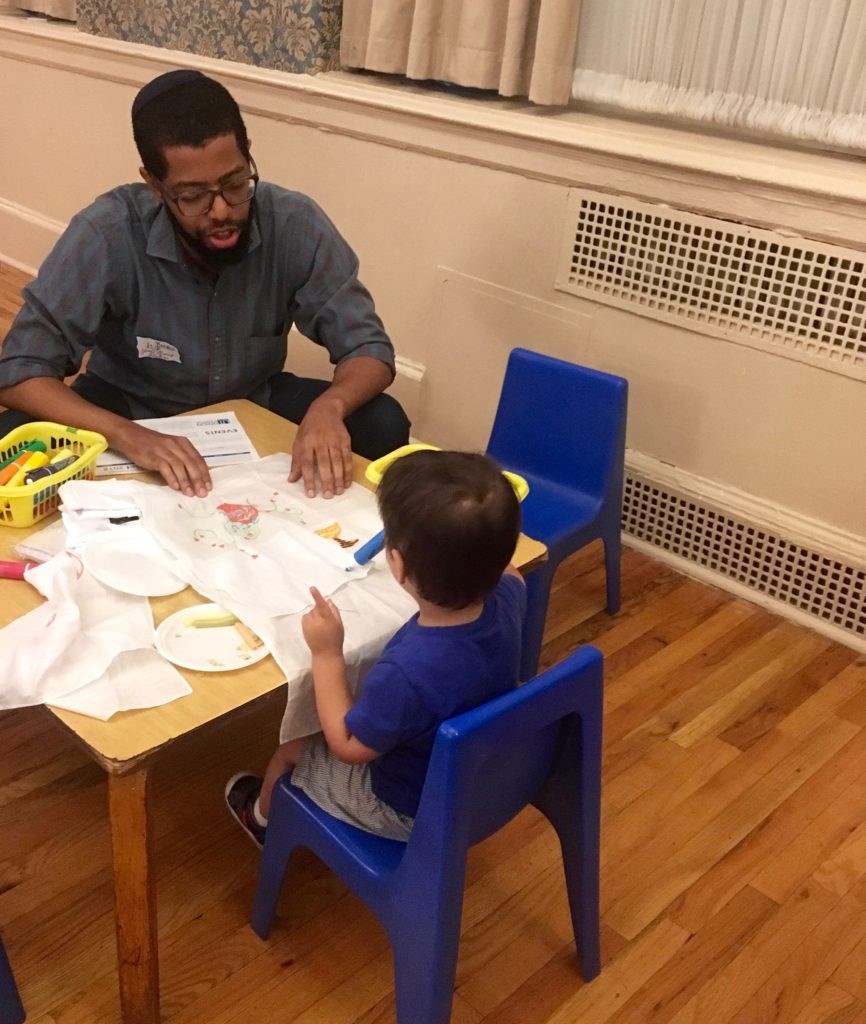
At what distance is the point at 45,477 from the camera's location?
132 cm

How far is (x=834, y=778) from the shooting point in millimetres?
1809

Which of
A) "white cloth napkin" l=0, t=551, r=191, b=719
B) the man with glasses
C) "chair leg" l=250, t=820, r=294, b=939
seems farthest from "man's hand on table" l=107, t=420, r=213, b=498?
"chair leg" l=250, t=820, r=294, b=939

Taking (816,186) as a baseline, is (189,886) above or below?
below

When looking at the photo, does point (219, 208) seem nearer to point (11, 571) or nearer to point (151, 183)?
point (151, 183)

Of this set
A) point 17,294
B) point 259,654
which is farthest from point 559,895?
point 17,294

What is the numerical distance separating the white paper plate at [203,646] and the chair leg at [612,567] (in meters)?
1.15

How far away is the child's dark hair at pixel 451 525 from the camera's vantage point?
3.33 ft

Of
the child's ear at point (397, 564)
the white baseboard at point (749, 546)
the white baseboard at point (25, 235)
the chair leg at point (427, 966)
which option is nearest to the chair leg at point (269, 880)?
the chair leg at point (427, 966)

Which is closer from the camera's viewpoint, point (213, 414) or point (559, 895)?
point (559, 895)

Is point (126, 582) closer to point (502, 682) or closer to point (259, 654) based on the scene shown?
point (259, 654)

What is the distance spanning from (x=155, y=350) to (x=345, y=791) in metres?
0.97

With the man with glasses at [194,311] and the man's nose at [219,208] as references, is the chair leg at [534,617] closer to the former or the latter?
the man with glasses at [194,311]

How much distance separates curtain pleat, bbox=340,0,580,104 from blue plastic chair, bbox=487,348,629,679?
2.33ft

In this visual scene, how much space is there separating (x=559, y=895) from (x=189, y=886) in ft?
1.86
